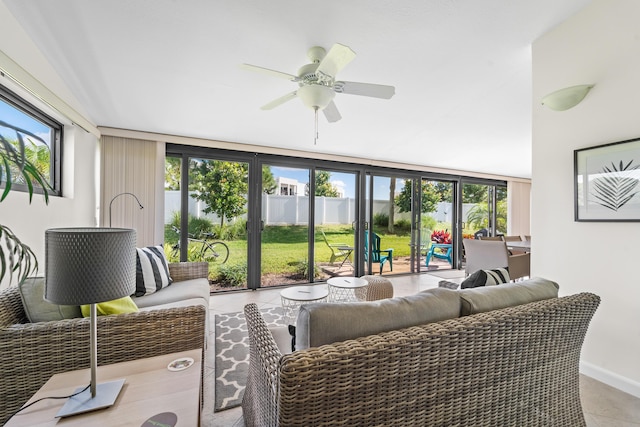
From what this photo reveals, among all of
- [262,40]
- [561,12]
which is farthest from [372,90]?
[561,12]

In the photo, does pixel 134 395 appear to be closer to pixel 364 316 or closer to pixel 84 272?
pixel 84 272

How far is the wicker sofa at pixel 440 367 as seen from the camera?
0.83m

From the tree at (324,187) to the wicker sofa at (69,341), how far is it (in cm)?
350

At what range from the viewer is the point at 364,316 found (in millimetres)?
1027

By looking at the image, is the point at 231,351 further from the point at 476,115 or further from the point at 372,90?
the point at 476,115

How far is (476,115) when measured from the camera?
334 centimetres

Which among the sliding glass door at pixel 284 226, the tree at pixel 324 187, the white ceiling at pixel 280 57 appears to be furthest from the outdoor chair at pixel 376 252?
the white ceiling at pixel 280 57

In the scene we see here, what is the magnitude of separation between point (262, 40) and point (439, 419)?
7.96ft

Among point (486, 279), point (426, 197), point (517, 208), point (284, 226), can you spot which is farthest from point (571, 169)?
point (517, 208)

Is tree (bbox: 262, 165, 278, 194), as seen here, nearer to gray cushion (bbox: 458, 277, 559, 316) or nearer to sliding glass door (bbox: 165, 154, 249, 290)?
sliding glass door (bbox: 165, 154, 249, 290)

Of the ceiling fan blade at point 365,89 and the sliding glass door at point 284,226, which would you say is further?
the sliding glass door at point 284,226

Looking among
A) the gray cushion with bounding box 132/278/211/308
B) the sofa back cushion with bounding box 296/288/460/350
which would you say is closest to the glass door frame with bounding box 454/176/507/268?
the gray cushion with bounding box 132/278/211/308

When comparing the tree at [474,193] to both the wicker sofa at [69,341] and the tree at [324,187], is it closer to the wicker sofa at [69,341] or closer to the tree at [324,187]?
the tree at [324,187]

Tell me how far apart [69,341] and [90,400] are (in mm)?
396
